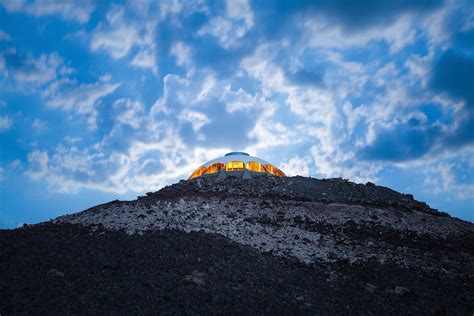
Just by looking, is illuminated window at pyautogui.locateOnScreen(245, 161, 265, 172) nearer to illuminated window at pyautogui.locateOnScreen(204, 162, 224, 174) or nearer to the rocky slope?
illuminated window at pyautogui.locateOnScreen(204, 162, 224, 174)

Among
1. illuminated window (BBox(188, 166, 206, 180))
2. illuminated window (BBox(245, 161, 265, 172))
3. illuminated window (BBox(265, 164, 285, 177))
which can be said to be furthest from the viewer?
illuminated window (BBox(265, 164, 285, 177))

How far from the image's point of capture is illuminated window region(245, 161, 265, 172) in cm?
3762

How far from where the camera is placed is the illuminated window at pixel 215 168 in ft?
123

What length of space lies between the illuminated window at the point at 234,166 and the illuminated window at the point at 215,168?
688mm

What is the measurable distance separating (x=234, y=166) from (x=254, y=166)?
238cm

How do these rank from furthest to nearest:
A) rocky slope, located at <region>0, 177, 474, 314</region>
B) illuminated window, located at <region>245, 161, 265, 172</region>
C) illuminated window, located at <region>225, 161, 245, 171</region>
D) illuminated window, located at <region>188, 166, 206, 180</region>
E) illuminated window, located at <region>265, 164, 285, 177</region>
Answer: illuminated window, located at <region>265, 164, 285, 177</region> → illuminated window, located at <region>188, 166, 206, 180</region> → illuminated window, located at <region>245, 161, 265, 172</region> → illuminated window, located at <region>225, 161, 245, 171</region> → rocky slope, located at <region>0, 177, 474, 314</region>

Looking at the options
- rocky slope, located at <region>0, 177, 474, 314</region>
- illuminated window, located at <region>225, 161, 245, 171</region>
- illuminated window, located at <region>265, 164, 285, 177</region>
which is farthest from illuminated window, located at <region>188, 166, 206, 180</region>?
rocky slope, located at <region>0, 177, 474, 314</region>

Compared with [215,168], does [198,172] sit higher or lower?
lower

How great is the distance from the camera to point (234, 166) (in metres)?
37.4

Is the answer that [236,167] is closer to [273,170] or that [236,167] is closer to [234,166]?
[234,166]

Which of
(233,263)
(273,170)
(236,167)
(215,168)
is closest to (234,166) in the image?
(236,167)

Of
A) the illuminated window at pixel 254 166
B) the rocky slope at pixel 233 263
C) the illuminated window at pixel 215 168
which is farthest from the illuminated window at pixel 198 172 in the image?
the rocky slope at pixel 233 263

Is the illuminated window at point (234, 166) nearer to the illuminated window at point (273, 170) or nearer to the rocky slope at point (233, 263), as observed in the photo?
the illuminated window at point (273, 170)

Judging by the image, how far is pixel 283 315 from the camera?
7.54 m
